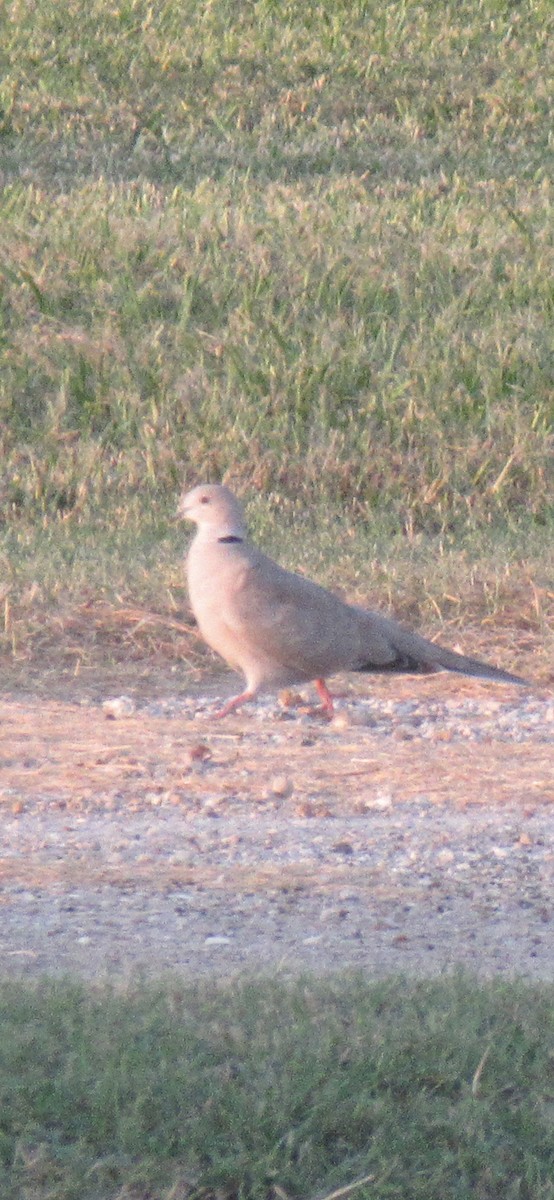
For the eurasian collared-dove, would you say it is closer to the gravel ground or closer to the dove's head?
the dove's head

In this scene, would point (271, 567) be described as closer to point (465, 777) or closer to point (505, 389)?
point (465, 777)

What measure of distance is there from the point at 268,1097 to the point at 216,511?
332cm

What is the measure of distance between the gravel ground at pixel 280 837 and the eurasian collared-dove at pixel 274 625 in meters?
0.23

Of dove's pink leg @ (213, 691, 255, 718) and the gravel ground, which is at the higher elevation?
dove's pink leg @ (213, 691, 255, 718)

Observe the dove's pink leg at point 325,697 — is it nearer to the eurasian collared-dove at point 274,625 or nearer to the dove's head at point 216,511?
the eurasian collared-dove at point 274,625

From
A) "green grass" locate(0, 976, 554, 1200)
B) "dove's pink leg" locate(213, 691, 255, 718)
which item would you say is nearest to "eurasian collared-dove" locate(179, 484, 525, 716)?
"dove's pink leg" locate(213, 691, 255, 718)

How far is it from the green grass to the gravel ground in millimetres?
438

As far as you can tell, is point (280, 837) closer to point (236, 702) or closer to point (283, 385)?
point (236, 702)

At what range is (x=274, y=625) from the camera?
603cm

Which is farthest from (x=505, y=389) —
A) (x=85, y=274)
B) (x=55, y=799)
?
(x=55, y=799)

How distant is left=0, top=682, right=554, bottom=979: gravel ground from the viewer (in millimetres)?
4219

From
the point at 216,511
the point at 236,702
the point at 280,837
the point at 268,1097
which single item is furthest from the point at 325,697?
the point at 268,1097

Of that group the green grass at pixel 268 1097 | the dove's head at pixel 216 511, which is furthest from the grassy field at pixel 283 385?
the green grass at pixel 268 1097

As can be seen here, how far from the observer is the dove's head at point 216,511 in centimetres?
630
